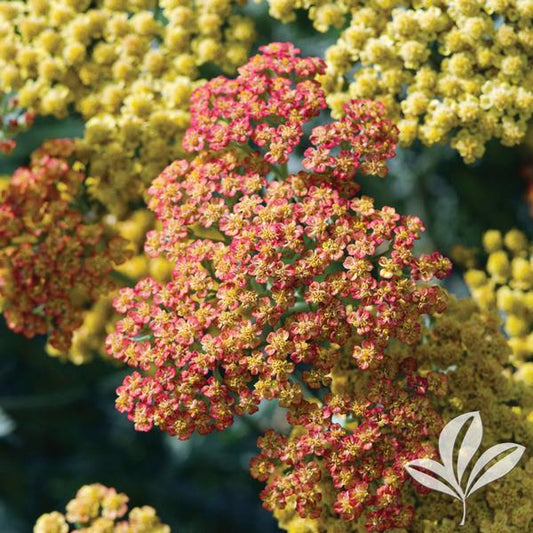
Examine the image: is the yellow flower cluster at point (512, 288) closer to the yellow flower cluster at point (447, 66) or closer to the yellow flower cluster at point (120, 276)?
the yellow flower cluster at point (447, 66)

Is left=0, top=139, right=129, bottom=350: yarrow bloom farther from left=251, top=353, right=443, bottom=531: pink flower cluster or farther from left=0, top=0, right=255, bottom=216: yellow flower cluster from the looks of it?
left=251, top=353, right=443, bottom=531: pink flower cluster

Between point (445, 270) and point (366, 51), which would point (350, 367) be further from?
point (366, 51)

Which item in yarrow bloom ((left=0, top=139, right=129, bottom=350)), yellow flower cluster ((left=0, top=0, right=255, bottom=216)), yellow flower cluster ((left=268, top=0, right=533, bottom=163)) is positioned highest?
yellow flower cluster ((left=268, top=0, right=533, bottom=163))

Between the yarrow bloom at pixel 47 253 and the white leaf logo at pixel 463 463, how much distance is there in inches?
43.3

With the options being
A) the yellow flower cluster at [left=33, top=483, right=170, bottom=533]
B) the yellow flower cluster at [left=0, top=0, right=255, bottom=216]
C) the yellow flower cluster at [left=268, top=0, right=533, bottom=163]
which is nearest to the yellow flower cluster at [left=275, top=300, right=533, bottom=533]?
the yellow flower cluster at [left=33, top=483, right=170, bottom=533]

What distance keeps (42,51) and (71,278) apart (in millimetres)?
823

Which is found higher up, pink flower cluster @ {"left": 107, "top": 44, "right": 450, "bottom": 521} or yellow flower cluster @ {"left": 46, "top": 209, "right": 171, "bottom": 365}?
pink flower cluster @ {"left": 107, "top": 44, "right": 450, "bottom": 521}

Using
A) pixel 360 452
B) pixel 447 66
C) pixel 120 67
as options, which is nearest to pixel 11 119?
pixel 120 67

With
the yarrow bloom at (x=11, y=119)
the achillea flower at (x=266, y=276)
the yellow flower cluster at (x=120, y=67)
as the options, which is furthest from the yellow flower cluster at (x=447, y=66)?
the yarrow bloom at (x=11, y=119)

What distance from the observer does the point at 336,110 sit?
2.81m

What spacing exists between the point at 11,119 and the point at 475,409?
1755mm

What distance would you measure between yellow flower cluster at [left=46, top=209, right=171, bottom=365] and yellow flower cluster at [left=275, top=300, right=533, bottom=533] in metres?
0.90

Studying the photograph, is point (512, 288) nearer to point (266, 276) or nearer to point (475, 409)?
point (475, 409)

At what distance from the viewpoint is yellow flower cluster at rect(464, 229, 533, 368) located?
301 cm
